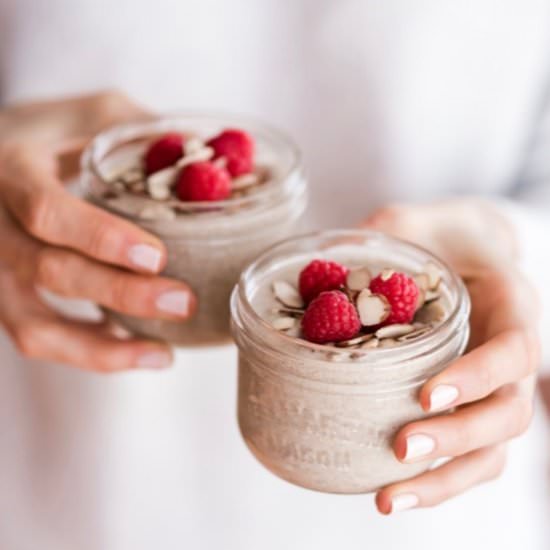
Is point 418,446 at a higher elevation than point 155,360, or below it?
higher

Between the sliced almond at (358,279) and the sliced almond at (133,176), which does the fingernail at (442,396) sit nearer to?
the sliced almond at (358,279)

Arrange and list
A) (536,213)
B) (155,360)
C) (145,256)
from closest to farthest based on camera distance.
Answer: (145,256) < (155,360) < (536,213)

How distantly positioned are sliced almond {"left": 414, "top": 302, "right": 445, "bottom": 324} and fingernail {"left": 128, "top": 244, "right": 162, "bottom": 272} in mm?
252

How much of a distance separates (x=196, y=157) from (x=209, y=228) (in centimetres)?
8

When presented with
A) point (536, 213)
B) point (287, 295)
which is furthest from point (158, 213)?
point (536, 213)

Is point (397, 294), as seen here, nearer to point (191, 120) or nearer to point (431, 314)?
point (431, 314)

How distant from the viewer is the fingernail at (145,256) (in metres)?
0.85

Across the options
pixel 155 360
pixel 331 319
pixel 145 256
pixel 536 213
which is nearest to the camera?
pixel 331 319

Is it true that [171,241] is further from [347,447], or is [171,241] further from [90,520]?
[90,520]

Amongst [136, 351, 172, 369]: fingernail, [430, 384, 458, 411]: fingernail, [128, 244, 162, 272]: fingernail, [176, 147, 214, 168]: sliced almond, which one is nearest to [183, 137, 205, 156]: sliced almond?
[176, 147, 214, 168]: sliced almond

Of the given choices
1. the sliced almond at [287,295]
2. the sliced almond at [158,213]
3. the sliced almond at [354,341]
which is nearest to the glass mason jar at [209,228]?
the sliced almond at [158,213]

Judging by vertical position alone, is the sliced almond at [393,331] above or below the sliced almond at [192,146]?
below

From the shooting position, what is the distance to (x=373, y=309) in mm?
706

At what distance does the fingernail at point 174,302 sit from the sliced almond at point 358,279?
0.19 meters
